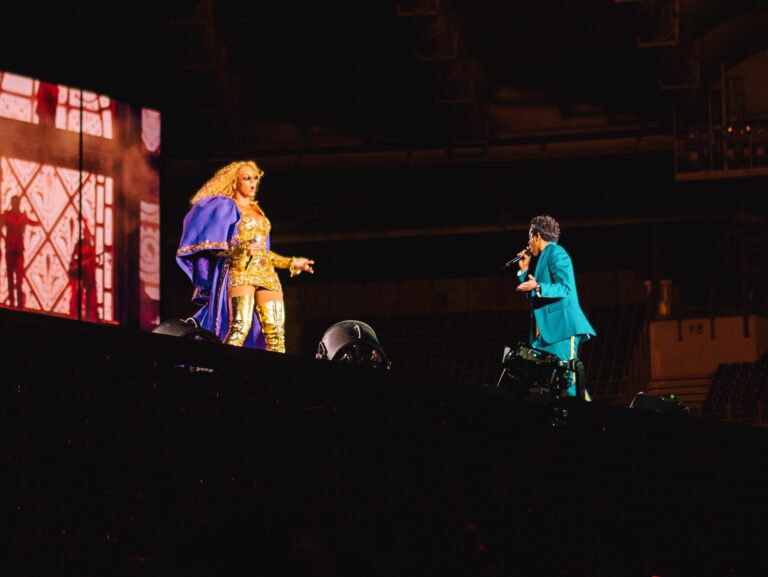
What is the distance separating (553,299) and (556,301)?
0.02 meters

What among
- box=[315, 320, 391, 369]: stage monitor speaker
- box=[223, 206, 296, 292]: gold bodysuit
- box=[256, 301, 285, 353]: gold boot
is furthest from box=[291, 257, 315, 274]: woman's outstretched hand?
box=[315, 320, 391, 369]: stage monitor speaker

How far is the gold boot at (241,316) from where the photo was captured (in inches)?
332

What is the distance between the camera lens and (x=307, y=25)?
1562cm

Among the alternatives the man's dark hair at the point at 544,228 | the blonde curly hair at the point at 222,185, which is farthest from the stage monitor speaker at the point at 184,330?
the man's dark hair at the point at 544,228

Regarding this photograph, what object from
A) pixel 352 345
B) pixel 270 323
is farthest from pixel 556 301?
pixel 270 323

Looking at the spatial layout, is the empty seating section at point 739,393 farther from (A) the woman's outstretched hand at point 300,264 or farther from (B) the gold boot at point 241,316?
(B) the gold boot at point 241,316

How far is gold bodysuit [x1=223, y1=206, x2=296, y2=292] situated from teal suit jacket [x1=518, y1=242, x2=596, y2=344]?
138 centimetres

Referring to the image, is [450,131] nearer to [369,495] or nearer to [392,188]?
[392,188]

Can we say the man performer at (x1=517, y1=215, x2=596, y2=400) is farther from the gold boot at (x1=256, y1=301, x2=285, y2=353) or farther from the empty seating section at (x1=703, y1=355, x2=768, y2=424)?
the empty seating section at (x1=703, y1=355, x2=768, y2=424)

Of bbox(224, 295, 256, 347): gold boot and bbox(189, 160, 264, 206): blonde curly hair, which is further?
bbox(189, 160, 264, 206): blonde curly hair

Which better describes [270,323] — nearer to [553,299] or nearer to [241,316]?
[241,316]

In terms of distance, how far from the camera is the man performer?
27.5 ft

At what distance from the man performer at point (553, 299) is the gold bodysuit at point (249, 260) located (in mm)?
1351

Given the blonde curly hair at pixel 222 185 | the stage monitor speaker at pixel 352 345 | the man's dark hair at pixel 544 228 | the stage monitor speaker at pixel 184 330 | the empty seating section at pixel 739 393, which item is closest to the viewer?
the stage monitor speaker at pixel 184 330
